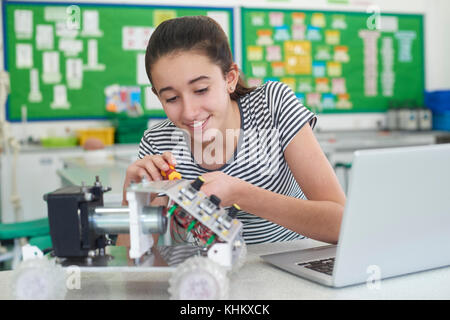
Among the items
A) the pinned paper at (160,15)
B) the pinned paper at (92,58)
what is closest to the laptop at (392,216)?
the pinned paper at (92,58)

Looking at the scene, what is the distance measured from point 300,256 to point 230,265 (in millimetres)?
272

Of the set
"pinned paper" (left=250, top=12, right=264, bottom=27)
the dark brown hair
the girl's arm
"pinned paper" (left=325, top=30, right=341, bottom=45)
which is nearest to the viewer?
the girl's arm

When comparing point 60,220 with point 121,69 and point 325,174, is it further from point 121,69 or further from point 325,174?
point 121,69

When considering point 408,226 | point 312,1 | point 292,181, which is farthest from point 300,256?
point 312,1

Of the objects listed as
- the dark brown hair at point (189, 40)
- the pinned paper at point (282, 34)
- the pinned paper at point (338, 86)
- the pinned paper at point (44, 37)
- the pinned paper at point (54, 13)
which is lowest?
the dark brown hair at point (189, 40)

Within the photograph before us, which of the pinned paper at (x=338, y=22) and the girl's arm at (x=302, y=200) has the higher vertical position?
the pinned paper at (x=338, y=22)

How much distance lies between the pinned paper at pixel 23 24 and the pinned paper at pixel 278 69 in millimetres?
2143

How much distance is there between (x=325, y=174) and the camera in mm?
1201

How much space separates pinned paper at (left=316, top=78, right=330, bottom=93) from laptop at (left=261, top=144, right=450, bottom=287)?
4290 millimetres

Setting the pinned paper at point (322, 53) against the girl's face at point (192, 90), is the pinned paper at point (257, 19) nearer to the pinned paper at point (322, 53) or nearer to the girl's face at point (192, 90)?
the pinned paper at point (322, 53)

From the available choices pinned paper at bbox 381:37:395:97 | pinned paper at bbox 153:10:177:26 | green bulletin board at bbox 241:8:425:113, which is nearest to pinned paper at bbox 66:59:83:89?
pinned paper at bbox 153:10:177:26

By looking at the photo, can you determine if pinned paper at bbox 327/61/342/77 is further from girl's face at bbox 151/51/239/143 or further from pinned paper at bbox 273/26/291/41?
girl's face at bbox 151/51/239/143

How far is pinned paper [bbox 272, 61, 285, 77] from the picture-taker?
494 cm

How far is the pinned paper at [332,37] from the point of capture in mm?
5043
